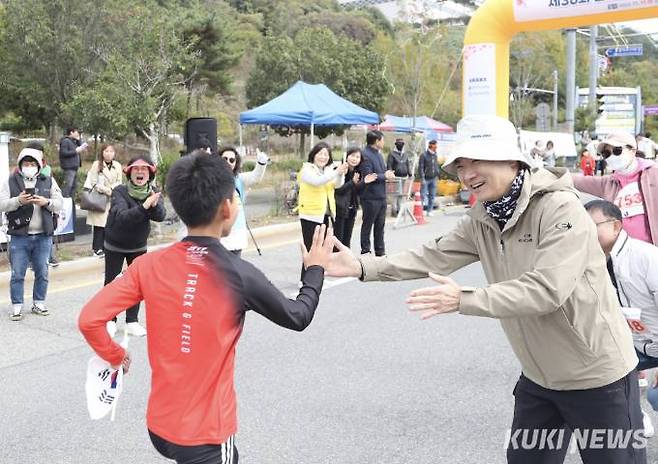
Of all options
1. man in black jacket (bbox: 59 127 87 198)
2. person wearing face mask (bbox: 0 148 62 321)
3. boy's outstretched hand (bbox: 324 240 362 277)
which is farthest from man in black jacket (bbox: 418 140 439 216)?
boy's outstretched hand (bbox: 324 240 362 277)

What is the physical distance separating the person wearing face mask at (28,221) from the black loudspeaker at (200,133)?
5.80 feet

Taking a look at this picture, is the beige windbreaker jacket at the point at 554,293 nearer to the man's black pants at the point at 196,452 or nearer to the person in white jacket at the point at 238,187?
the man's black pants at the point at 196,452

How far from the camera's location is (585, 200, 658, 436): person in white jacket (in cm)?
362

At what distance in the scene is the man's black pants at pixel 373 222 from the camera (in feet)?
32.8

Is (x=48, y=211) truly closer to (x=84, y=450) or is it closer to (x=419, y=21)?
(x=84, y=450)

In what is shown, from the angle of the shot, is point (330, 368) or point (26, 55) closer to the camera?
point (330, 368)

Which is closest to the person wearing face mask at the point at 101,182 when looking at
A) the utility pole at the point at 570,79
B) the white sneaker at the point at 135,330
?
the white sneaker at the point at 135,330

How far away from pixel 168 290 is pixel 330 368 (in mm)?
3247

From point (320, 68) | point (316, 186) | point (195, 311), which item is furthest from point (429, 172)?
point (320, 68)

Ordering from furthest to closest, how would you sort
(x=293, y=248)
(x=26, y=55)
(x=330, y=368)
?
(x=26, y=55) → (x=293, y=248) → (x=330, y=368)

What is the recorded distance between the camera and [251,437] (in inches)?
167

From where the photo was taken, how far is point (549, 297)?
7.68 ft

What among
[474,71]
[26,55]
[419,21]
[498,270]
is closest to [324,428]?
[498,270]

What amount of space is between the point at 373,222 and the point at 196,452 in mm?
7966
